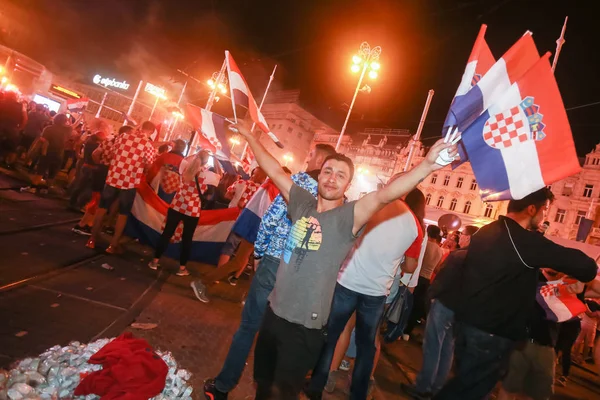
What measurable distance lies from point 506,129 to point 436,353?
9.21 ft

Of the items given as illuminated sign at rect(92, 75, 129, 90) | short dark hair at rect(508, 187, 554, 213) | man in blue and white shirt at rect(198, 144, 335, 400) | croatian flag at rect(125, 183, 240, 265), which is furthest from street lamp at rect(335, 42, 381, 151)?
illuminated sign at rect(92, 75, 129, 90)

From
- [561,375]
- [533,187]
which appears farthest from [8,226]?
[561,375]

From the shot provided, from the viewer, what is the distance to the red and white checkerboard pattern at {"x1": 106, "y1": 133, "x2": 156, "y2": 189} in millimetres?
5766

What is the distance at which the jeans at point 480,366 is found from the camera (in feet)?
9.32

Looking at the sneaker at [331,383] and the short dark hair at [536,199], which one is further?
the sneaker at [331,383]

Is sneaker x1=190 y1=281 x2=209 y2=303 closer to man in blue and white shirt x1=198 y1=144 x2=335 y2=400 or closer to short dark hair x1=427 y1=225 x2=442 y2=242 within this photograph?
man in blue and white shirt x1=198 y1=144 x2=335 y2=400

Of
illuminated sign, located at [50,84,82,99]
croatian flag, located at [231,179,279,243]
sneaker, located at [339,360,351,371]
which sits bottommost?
sneaker, located at [339,360,351,371]

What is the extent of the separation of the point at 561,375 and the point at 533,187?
7173mm

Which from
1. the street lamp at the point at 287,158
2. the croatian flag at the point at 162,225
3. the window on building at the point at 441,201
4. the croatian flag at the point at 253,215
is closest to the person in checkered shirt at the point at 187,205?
the croatian flag at the point at 253,215

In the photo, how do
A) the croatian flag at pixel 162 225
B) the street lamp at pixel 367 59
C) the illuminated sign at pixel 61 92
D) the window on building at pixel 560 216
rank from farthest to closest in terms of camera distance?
the window on building at pixel 560 216 → the illuminated sign at pixel 61 92 → the street lamp at pixel 367 59 → the croatian flag at pixel 162 225

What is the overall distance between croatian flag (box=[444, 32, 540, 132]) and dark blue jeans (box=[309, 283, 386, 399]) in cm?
189

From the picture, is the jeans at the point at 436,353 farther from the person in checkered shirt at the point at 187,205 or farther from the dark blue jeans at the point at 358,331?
the person in checkered shirt at the point at 187,205

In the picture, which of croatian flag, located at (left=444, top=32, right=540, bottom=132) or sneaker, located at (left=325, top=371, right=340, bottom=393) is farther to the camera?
sneaker, located at (left=325, top=371, right=340, bottom=393)

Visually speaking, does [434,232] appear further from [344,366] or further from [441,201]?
[441,201]
